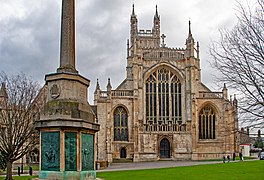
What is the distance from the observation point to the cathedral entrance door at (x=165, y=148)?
6325cm

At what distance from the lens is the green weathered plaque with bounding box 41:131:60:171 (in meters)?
16.5

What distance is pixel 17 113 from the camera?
95.0ft

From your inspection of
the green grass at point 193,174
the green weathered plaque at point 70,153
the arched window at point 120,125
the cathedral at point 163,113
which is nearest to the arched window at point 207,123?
the cathedral at point 163,113

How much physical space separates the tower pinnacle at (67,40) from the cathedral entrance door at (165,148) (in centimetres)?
4664

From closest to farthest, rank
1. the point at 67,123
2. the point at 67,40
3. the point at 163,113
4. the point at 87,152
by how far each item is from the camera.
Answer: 1. the point at 67,123
2. the point at 87,152
3. the point at 67,40
4. the point at 163,113

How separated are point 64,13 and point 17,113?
12.8 metres

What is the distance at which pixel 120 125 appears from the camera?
62.8 metres

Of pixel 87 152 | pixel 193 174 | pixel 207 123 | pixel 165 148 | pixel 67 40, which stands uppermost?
pixel 67 40

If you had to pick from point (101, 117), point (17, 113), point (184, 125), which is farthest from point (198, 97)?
point (17, 113)

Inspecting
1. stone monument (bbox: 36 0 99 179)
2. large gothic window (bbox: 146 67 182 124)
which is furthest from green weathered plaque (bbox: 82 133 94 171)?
large gothic window (bbox: 146 67 182 124)

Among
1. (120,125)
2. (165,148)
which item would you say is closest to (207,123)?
(165,148)

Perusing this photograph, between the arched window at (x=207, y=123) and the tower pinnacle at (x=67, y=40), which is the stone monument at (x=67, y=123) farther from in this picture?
the arched window at (x=207, y=123)

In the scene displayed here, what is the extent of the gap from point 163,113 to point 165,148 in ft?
18.5

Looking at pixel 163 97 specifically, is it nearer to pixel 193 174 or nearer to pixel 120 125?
pixel 120 125
